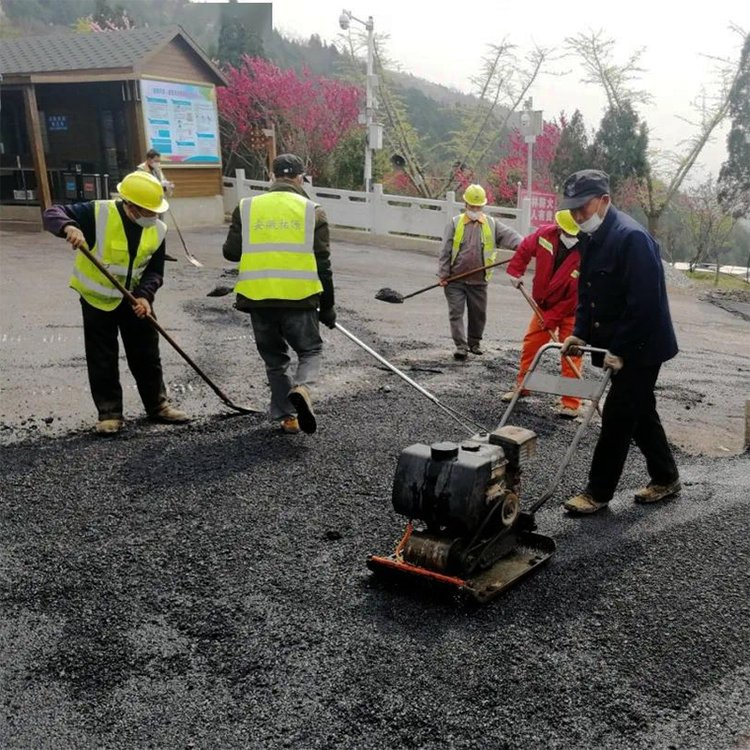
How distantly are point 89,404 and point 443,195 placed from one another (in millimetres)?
20428

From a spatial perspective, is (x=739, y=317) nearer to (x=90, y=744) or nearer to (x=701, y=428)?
(x=701, y=428)

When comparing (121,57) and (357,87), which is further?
(357,87)

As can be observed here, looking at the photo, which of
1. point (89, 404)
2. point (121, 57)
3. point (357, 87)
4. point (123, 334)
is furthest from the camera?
point (357, 87)

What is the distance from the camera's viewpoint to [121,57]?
58.3 feet

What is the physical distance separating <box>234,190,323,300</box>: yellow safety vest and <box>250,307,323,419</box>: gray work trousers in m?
0.15

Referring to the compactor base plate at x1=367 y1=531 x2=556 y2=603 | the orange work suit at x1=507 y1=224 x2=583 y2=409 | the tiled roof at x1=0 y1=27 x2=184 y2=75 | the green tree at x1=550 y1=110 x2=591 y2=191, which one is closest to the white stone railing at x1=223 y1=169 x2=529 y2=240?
the tiled roof at x1=0 y1=27 x2=184 y2=75

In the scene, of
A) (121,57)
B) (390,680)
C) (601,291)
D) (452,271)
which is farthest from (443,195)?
(390,680)

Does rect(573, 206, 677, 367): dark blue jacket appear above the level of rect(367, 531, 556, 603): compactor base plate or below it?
above

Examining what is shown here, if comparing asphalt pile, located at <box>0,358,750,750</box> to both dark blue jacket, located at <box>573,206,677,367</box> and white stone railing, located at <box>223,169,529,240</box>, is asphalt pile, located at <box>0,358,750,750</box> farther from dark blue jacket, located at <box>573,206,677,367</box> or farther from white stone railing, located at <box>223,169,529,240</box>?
white stone railing, located at <box>223,169,529,240</box>

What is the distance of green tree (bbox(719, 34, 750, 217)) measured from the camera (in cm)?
2605

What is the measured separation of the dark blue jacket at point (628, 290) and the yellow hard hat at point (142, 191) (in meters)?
2.75

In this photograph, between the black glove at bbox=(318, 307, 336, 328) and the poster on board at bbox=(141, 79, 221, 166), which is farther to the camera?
the poster on board at bbox=(141, 79, 221, 166)

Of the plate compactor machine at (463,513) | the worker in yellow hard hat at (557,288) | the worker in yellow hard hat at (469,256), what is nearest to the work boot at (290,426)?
the worker in yellow hard hat at (557,288)

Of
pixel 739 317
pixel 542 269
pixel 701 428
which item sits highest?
pixel 542 269
